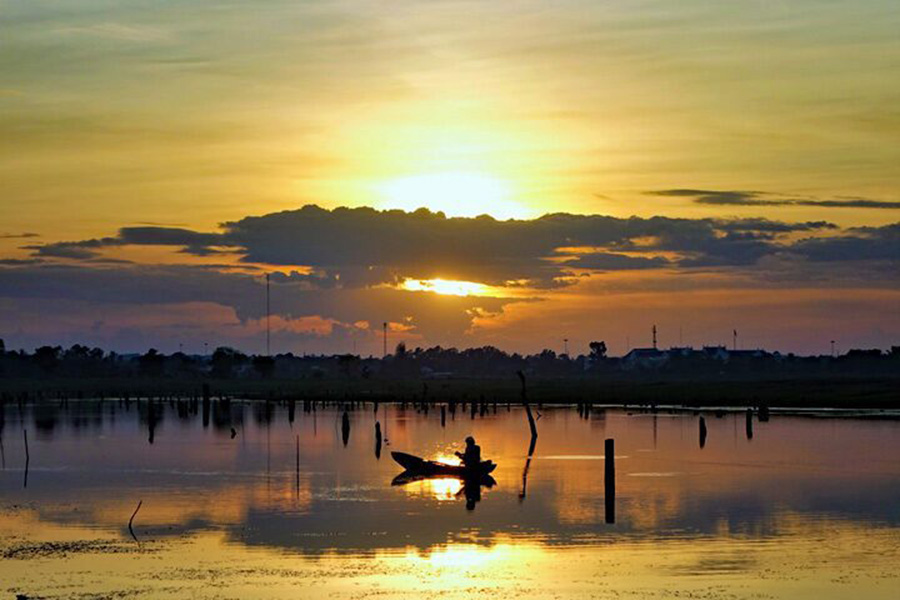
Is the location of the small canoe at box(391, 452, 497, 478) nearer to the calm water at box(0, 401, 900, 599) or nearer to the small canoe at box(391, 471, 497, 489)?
the small canoe at box(391, 471, 497, 489)

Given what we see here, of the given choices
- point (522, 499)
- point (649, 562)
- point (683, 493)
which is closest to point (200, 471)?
point (522, 499)

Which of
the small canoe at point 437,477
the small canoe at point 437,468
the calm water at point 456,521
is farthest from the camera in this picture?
the small canoe at point 437,468

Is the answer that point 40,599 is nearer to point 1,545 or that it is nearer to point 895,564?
point 1,545

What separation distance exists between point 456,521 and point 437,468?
49.8ft

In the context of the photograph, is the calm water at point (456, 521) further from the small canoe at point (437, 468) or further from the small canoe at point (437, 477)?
the small canoe at point (437, 468)

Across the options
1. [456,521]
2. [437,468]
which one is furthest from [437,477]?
[456,521]

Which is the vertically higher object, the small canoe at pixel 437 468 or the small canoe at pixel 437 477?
the small canoe at pixel 437 468

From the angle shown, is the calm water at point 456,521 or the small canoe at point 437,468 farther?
the small canoe at point 437,468

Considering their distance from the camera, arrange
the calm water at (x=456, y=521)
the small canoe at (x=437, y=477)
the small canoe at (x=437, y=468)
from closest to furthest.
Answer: the calm water at (x=456, y=521)
the small canoe at (x=437, y=477)
the small canoe at (x=437, y=468)

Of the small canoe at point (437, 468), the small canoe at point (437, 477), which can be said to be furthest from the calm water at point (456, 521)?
the small canoe at point (437, 468)

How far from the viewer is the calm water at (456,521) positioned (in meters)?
31.5

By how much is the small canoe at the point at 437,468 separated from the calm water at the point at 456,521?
43.9 inches

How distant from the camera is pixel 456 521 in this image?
4262cm

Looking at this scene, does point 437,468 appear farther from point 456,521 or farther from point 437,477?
point 456,521
